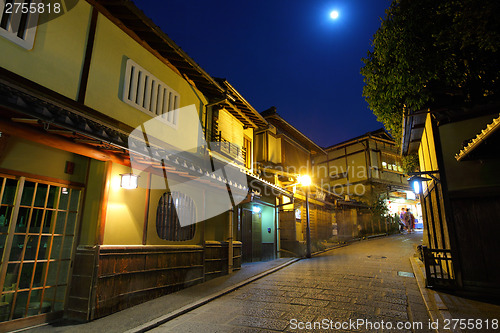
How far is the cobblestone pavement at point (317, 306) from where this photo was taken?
6.03 metres

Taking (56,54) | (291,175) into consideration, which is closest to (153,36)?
(56,54)

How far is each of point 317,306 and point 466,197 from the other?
6.35 metres

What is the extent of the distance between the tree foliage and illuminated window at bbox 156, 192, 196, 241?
874cm

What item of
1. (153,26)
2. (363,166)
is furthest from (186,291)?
(363,166)

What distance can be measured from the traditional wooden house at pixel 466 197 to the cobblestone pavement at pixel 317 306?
1.68 meters

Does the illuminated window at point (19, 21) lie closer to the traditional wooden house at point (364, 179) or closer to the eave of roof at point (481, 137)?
the eave of roof at point (481, 137)

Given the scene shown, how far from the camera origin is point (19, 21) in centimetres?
684

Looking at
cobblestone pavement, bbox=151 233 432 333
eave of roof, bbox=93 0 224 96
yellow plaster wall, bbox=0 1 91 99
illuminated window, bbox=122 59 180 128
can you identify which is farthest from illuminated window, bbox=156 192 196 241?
eave of roof, bbox=93 0 224 96

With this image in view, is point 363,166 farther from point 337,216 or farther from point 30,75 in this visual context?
point 30,75

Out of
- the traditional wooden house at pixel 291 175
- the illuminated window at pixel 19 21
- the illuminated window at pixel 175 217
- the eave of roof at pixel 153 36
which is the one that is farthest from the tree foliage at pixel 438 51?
the illuminated window at pixel 19 21

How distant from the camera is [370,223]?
28328 mm

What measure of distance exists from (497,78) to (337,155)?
27.5m

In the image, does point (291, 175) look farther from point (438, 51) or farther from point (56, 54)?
point (56, 54)

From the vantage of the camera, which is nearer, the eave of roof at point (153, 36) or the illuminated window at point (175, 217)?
the eave of roof at point (153, 36)
